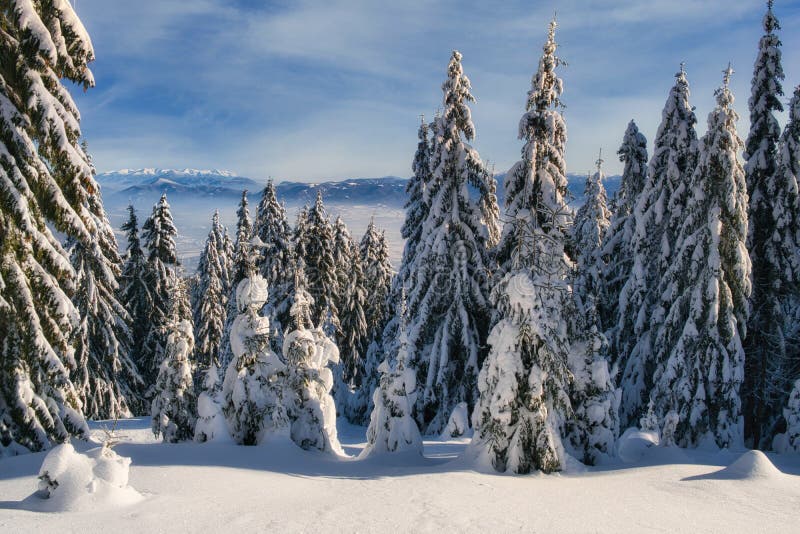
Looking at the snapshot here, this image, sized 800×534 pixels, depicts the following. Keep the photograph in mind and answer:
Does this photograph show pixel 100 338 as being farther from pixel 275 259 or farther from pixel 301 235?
pixel 301 235

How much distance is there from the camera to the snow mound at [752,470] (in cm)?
1050

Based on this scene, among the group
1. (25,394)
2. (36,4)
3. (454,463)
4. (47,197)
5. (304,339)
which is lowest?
(454,463)

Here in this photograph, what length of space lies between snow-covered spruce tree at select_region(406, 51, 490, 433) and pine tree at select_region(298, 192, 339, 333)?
43.8 ft

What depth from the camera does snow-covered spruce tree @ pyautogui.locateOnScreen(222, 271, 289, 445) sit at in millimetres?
14164

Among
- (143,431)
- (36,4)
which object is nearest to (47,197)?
(36,4)

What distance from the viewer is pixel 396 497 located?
8.75m

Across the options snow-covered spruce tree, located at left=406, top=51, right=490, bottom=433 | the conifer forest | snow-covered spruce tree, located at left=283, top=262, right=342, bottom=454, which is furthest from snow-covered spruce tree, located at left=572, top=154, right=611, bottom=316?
snow-covered spruce tree, located at left=283, top=262, right=342, bottom=454

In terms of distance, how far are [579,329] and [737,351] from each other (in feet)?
20.9

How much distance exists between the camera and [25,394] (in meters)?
11.2

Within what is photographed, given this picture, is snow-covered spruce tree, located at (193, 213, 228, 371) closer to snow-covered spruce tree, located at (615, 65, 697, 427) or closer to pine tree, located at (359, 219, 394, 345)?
pine tree, located at (359, 219, 394, 345)

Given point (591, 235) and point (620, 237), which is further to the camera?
point (591, 235)

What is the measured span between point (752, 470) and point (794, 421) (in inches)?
291

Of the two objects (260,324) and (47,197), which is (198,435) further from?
(47,197)

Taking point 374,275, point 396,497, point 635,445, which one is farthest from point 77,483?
point 374,275
